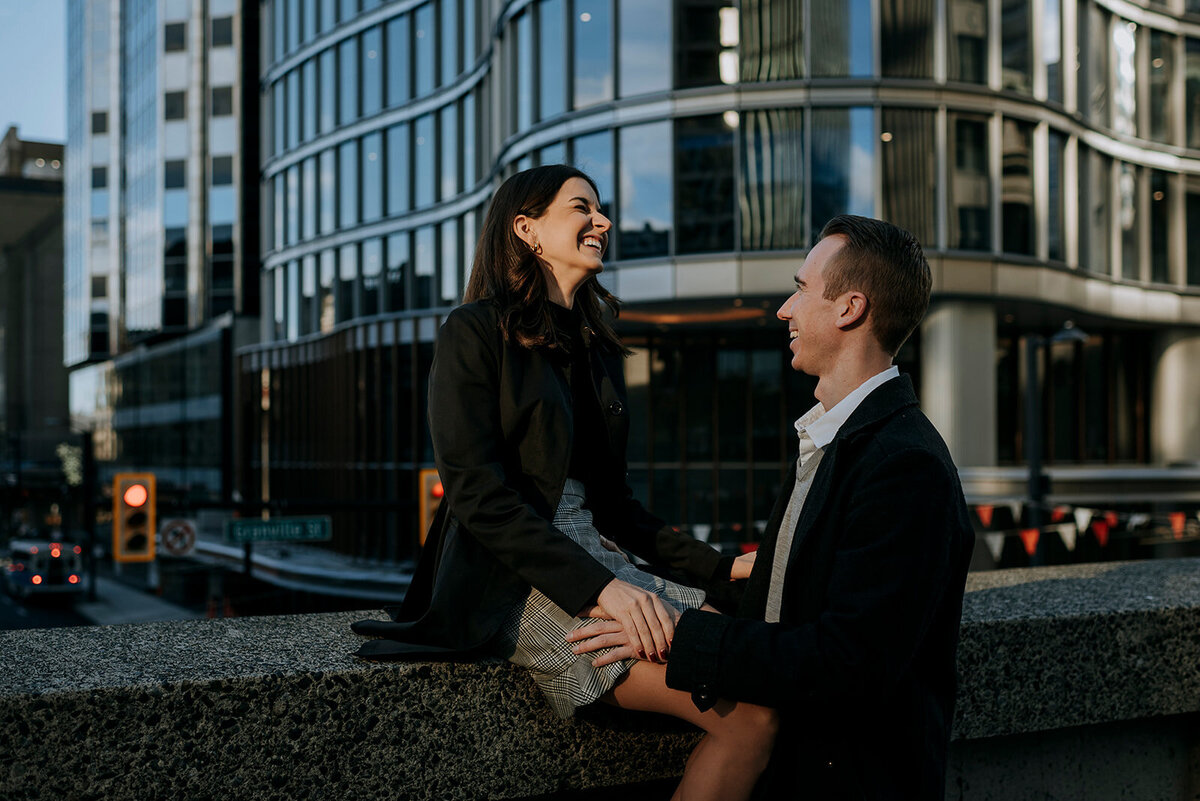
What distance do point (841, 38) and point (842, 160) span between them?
244 centimetres

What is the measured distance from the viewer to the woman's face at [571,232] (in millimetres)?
2672

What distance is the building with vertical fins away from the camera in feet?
70.4

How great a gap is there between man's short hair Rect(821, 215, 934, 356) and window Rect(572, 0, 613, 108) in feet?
70.3

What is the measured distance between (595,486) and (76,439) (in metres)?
100

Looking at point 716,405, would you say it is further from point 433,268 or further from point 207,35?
point 207,35

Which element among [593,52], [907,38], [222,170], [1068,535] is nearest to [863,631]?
[1068,535]

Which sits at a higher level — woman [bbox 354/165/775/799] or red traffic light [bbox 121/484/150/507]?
woman [bbox 354/165/775/799]

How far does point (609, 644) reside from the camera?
6.86 ft

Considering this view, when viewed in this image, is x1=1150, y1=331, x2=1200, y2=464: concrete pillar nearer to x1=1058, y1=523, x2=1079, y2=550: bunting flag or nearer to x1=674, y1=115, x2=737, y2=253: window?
x1=674, y1=115, x2=737, y2=253: window

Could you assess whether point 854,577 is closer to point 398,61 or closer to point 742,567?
point 742,567

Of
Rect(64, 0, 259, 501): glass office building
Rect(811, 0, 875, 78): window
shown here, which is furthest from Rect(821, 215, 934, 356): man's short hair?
Rect(64, 0, 259, 501): glass office building

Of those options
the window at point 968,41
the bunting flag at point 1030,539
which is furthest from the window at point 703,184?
the bunting flag at point 1030,539

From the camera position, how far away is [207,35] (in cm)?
5106

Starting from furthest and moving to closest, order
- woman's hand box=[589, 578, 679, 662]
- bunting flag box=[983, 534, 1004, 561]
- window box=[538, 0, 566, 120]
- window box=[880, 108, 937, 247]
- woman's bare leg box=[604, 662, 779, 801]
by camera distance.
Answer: window box=[538, 0, 566, 120], window box=[880, 108, 937, 247], bunting flag box=[983, 534, 1004, 561], woman's hand box=[589, 578, 679, 662], woman's bare leg box=[604, 662, 779, 801]
